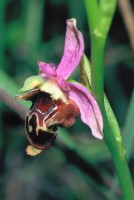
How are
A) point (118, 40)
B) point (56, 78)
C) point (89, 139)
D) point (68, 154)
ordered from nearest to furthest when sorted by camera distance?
1. point (56, 78)
2. point (68, 154)
3. point (89, 139)
4. point (118, 40)

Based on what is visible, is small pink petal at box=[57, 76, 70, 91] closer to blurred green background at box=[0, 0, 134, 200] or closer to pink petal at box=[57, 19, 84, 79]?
pink petal at box=[57, 19, 84, 79]

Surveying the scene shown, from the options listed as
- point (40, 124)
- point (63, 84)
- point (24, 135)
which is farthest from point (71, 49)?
point (24, 135)

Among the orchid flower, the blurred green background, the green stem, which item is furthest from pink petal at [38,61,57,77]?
the blurred green background

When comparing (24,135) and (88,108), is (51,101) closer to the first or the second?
(88,108)

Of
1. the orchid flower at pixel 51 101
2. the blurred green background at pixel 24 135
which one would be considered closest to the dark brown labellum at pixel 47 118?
the orchid flower at pixel 51 101

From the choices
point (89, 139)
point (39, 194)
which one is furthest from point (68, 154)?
point (39, 194)

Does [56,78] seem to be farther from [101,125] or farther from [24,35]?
[24,35]
